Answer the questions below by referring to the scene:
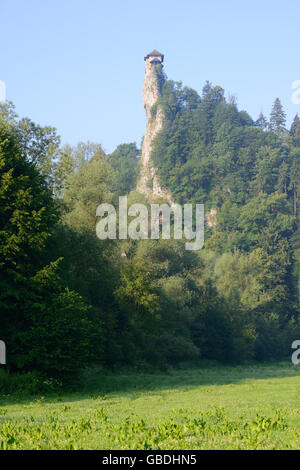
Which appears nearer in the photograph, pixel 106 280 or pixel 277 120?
pixel 106 280

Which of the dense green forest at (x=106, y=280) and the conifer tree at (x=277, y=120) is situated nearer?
the dense green forest at (x=106, y=280)

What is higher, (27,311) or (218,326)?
(27,311)

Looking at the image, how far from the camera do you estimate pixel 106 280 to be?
43.4 meters

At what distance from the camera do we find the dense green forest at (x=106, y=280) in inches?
1204

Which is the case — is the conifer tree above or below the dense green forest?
above

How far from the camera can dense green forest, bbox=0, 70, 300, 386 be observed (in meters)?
30.6

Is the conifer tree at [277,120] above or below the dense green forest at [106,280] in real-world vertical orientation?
above

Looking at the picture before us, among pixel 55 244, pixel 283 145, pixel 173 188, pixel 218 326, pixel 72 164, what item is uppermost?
pixel 283 145

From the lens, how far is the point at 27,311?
30.6 m

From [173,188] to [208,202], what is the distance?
12.8 metres

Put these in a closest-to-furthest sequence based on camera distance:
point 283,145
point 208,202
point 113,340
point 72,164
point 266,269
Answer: point 113,340
point 72,164
point 266,269
point 208,202
point 283,145

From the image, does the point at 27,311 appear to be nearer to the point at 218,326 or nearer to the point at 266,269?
the point at 218,326

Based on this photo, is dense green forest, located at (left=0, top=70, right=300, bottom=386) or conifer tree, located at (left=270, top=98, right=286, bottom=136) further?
conifer tree, located at (left=270, top=98, right=286, bottom=136)
